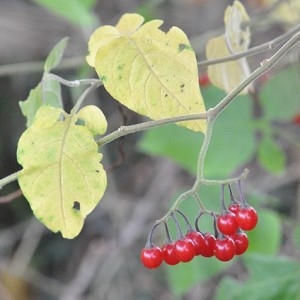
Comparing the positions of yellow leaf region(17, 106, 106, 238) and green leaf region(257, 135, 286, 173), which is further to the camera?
green leaf region(257, 135, 286, 173)

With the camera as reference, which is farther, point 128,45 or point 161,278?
point 161,278

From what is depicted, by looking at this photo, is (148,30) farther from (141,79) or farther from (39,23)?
(39,23)

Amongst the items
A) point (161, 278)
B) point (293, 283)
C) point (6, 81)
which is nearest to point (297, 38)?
point (293, 283)

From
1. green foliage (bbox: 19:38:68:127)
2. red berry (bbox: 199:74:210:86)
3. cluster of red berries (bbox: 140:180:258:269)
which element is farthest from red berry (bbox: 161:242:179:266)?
red berry (bbox: 199:74:210:86)

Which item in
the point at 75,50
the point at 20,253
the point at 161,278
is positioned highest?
the point at 75,50

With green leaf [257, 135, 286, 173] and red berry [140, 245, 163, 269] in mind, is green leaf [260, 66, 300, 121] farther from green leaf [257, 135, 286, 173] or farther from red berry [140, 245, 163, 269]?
red berry [140, 245, 163, 269]

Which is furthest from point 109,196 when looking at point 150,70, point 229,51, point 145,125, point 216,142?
point 145,125

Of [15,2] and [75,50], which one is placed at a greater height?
[15,2]
